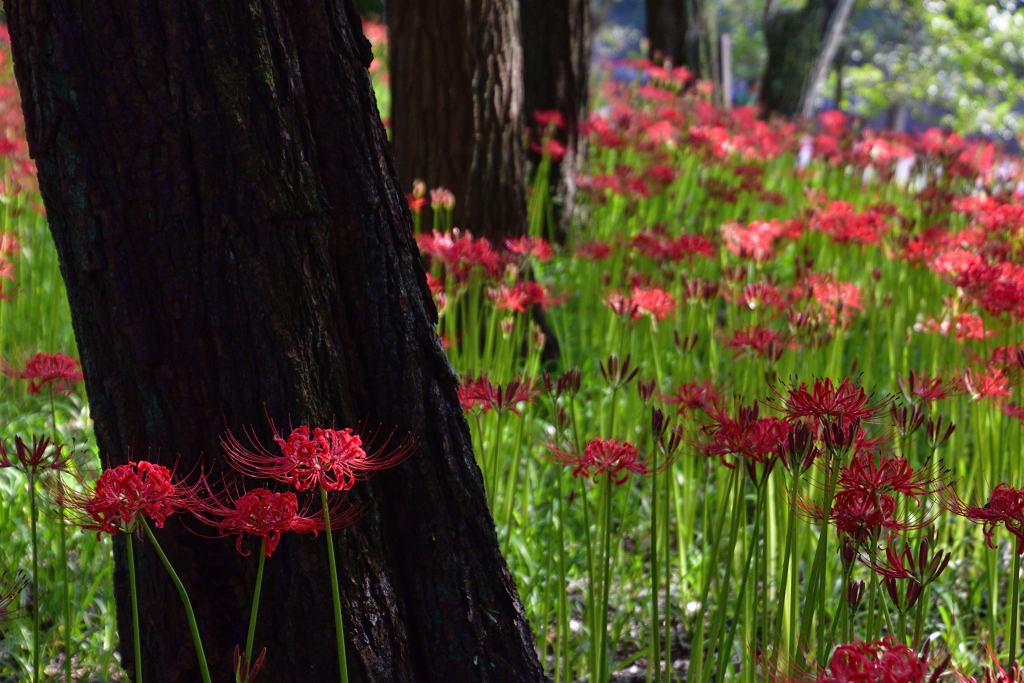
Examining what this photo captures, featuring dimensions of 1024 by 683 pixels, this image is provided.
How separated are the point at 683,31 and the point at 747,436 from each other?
9157mm

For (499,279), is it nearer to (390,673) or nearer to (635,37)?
(390,673)

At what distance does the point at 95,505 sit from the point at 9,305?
300 centimetres

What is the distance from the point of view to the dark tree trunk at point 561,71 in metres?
4.79

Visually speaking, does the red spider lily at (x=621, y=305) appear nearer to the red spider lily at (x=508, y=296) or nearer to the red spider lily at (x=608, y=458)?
the red spider lily at (x=508, y=296)

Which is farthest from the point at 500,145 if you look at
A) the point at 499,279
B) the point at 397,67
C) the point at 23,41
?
the point at 23,41

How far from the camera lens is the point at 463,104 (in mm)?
3793

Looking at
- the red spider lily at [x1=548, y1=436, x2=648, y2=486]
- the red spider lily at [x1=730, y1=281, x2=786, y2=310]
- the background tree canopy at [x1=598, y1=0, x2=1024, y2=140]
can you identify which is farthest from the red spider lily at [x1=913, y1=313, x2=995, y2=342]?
the background tree canopy at [x1=598, y1=0, x2=1024, y2=140]

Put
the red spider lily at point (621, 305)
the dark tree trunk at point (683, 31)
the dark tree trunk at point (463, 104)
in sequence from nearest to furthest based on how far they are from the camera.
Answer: the red spider lily at point (621, 305) < the dark tree trunk at point (463, 104) < the dark tree trunk at point (683, 31)

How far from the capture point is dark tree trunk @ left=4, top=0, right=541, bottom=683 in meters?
1.35

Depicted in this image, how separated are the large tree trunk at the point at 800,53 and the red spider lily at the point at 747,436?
9085 mm

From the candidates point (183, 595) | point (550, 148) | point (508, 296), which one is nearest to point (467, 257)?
point (508, 296)

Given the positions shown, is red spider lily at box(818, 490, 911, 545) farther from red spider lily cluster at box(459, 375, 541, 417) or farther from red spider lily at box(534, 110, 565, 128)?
red spider lily at box(534, 110, 565, 128)

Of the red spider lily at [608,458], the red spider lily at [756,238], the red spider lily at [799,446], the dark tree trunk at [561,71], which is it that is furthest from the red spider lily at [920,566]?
the dark tree trunk at [561,71]

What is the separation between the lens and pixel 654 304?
2.41 m
